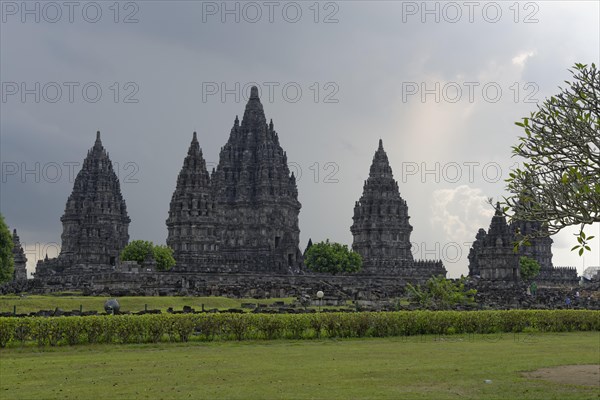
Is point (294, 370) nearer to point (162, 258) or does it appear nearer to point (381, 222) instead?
point (162, 258)

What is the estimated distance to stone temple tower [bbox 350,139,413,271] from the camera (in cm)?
12900

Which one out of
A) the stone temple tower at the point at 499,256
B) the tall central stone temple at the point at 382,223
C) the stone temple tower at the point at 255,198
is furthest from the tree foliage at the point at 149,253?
the stone temple tower at the point at 499,256

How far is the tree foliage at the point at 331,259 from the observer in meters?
111

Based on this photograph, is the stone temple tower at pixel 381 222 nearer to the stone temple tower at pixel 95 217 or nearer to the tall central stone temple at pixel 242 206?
the tall central stone temple at pixel 242 206

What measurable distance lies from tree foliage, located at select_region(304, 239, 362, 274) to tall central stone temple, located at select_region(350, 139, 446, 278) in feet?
37.9

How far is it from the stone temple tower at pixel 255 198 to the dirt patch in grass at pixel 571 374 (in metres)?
91.1

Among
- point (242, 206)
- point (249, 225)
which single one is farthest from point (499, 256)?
point (242, 206)

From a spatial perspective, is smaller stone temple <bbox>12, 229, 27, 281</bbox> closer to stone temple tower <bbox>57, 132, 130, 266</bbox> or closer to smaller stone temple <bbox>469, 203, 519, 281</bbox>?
stone temple tower <bbox>57, 132, 130, 266</bbox>

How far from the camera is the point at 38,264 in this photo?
12650 centimetres

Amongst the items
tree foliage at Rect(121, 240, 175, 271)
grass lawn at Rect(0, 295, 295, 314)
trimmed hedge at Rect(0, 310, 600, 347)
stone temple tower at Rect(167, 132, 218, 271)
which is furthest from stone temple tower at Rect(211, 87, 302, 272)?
trimmed hedge at Rect(0, 310, 600, 347)

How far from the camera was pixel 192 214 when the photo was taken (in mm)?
109375

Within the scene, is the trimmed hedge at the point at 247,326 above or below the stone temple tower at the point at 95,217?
below

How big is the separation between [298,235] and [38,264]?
147ft

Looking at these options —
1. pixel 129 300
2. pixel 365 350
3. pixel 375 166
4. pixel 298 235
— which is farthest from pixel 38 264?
pixel 365 350
